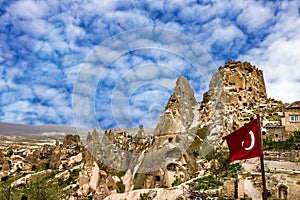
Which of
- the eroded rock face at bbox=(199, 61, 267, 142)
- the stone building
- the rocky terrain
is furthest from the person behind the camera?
the eroded rock face at bbox=(199, 61, 267, 142)

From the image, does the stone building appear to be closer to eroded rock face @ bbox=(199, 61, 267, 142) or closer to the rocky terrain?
the rocky terrain

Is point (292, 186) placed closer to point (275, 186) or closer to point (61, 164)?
point (275, 186)

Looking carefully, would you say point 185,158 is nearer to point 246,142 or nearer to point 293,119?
A: point 293,119

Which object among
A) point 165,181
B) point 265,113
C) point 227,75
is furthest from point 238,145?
point 227,75

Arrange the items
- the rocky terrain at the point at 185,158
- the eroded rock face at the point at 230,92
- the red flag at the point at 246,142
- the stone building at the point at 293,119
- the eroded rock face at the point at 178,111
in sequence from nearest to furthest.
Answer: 1. the red flag at the point at 246,142
2. the rocky terrain at the point at 185,158
3. the stone building at the point at 293,119
4. the eroded rock face at the point at 178,111
5. the eroded rock face at the point at 230,92

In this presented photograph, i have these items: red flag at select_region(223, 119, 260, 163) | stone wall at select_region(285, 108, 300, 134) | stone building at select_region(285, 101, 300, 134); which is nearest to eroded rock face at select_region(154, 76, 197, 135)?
stone wall at select_region(285, 108, 300, 134)

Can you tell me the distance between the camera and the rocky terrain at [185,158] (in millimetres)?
24594

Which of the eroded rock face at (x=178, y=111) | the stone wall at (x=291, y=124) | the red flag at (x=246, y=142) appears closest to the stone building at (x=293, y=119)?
the stone wall at (x=291, y=124)

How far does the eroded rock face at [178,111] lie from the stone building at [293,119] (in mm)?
16683

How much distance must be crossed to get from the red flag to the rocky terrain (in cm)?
879

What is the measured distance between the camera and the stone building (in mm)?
41688

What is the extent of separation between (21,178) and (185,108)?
2022 inches

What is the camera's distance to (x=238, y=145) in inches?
509

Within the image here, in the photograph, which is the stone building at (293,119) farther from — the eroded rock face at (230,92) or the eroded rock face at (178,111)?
the eroded rock face at (230,92)
